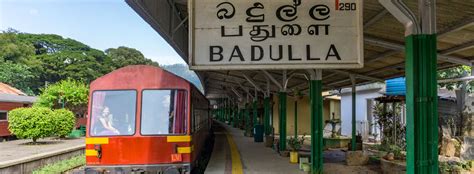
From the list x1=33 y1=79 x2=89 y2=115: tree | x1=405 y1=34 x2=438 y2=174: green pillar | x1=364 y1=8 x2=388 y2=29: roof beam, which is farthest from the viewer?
x1=33 y1=79 x2=89 y2=115: tree

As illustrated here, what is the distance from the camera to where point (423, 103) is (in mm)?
4531

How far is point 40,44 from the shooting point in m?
56.3

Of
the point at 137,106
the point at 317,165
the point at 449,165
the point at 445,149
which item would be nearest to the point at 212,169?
the point at 317,165

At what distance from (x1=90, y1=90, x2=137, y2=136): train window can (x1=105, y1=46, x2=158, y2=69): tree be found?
52.3 meters

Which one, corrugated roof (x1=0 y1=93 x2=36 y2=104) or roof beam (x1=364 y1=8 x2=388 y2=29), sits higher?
roof beam (x1=364 y1=8 x2=388 y2=29)

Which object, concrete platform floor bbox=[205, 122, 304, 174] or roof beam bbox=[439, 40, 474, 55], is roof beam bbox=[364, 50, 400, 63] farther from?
concrete platform floor bbox=[205, 122, 304, 174]

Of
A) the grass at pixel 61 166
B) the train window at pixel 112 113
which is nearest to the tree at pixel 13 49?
the grass at pixel 61 166

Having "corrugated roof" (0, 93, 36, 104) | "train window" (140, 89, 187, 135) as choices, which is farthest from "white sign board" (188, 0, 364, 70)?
"corrugated roof" (0, 93, 36, 104)

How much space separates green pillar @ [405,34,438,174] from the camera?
453 cm

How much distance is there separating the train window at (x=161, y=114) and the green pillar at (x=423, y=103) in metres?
4.59

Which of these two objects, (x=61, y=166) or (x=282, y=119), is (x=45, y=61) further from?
(x=282, y=119)

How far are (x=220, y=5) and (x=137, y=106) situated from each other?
3.84 m

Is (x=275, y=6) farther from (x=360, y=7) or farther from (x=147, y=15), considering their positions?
(x=147, y=15)

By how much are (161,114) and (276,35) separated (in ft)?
13.1
